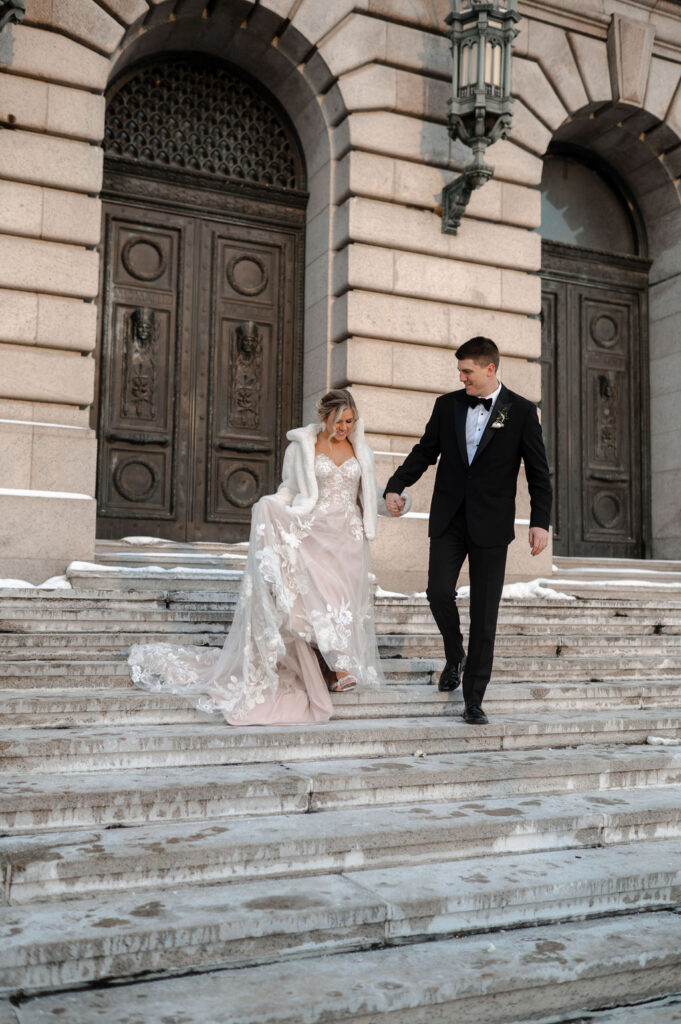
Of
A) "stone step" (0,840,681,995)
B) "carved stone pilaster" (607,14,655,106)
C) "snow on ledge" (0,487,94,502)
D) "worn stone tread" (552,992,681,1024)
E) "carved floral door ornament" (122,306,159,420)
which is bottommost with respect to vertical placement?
"worn stone tread" (552,992,681,1024)

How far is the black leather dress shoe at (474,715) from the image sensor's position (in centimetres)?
590

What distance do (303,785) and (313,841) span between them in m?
0.59

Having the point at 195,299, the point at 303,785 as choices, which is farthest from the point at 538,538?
the point at 195,299

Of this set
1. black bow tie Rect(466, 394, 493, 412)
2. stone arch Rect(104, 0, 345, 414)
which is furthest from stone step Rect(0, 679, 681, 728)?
stone arch Rect(104, 0, 345, 414)

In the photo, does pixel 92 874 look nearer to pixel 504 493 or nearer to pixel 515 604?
pixel 504 493

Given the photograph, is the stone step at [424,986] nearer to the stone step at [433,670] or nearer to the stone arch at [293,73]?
the stone step at [433,670]

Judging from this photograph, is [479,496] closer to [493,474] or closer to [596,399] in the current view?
[493,474]

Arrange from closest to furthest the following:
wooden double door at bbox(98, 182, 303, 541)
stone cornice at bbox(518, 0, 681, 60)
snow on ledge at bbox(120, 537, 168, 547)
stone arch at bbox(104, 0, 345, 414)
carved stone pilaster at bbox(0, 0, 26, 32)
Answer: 1. carved stone pilaster at bbox(0, 0, 26, 32)
2. snow on ledge at bbox(120, 537, 168, 547)
3. stone arch at bbox(104, 0, 345, 414)
4. wooden double door at bbox(98, 182, 303, 541)
5. stone cornice at bbox(518, 0, 681, 60)

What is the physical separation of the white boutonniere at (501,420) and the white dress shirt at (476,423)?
59mm

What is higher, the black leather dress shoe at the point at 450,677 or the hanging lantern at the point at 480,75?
the hanging lantern at the point at 480,75

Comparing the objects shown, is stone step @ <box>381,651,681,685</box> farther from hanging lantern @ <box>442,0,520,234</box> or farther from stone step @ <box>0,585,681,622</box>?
hanging lantern @ <box>442,0,520,234</box>

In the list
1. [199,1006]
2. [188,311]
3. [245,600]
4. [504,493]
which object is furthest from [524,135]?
[199,1006]

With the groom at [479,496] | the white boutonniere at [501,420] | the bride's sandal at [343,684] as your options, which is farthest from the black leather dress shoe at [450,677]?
the white boutonniere at [501,420]

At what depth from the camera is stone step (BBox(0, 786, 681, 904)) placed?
366 cm
